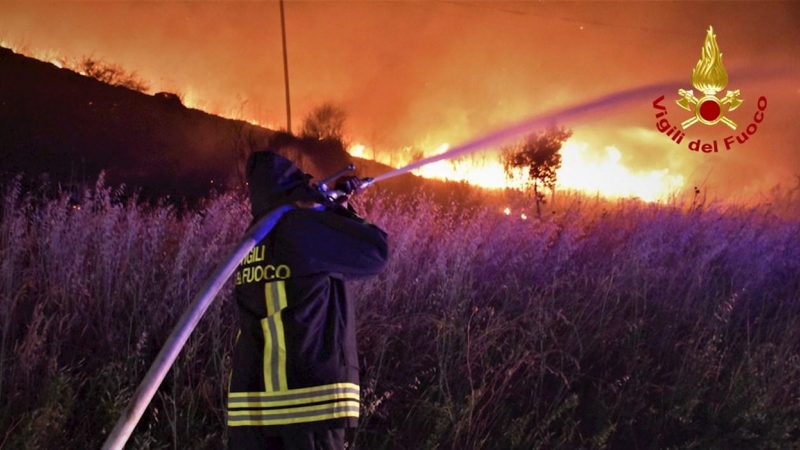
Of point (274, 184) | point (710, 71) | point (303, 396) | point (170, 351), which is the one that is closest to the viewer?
point (170, 351)

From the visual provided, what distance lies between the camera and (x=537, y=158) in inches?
487

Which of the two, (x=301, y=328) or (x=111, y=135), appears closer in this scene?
(x=301, y=328)

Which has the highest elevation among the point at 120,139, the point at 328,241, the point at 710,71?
the point at 120,139

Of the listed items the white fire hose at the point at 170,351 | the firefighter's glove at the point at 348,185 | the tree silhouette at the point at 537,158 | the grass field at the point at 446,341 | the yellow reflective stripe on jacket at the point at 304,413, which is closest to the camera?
the white fire hose at the point at 170,351

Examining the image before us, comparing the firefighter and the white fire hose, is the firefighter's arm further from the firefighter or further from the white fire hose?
the white fire hose

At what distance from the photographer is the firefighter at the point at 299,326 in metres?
2.02

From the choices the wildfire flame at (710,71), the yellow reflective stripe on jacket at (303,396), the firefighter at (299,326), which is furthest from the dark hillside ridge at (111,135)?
the yellow reflective stripe on jacket at (303,396)

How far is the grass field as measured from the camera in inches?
125

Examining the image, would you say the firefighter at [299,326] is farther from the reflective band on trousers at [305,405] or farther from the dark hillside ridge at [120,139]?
the dark hillside ridge at [120,139]

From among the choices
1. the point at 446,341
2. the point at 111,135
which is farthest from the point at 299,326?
the point at 111,135

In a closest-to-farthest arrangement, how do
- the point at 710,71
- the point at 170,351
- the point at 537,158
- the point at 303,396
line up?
the point at 170,351
the point at 303,396
the point at 710,71
the point at 537,158

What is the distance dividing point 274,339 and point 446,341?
6.36ft

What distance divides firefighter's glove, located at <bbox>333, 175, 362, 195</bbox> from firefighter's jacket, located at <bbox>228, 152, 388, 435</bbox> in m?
0.13

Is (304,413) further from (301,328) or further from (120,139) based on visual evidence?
(120,139)
